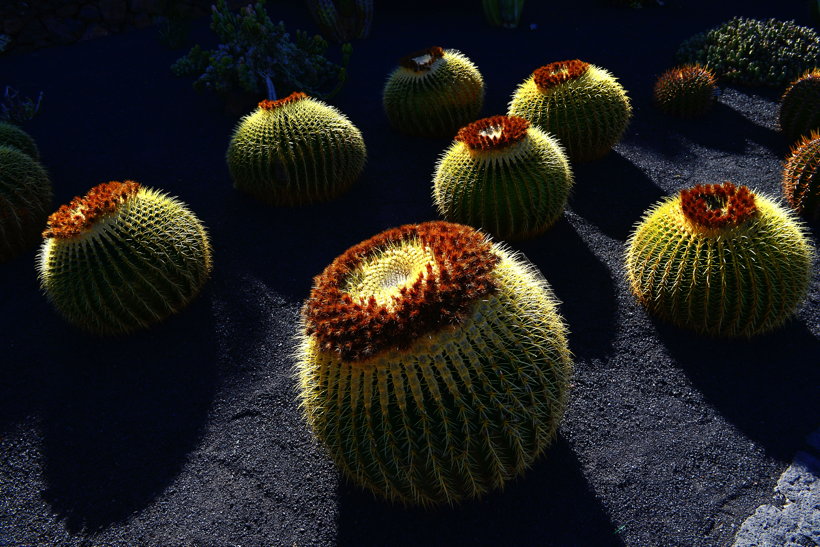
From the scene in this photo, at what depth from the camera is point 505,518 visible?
10.2 ft

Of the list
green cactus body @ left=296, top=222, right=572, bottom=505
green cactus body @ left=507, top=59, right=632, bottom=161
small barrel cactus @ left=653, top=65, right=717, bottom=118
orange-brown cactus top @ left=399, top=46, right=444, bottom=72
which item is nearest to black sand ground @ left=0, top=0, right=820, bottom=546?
small barrel cactus @ left=653, top=65, right=717, bottom=118

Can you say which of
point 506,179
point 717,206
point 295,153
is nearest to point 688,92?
point 506,179

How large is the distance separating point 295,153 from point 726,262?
12.2ft

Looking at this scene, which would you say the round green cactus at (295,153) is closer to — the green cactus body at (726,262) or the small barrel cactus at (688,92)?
the green cactus body at (726,262)

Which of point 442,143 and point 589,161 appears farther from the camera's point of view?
point 442,143

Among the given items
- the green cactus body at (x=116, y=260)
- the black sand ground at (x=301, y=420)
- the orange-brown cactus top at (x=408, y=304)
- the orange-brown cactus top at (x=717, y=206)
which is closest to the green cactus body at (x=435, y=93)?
the black sand ground at (x=301, y=420)

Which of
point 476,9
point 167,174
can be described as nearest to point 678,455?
point 167,174

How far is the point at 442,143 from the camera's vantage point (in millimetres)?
6766

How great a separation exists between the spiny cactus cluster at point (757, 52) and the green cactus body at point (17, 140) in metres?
8.21

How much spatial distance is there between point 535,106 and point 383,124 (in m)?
2.26

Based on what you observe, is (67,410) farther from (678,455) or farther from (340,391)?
(678,455)

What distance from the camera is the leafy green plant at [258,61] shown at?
756cm

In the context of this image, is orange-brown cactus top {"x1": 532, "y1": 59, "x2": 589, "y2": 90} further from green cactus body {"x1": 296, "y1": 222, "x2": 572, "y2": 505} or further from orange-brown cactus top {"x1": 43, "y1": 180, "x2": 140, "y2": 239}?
orange-brown cactus top {"x1": 43, "y1": 180, "x2": 140, "y2": 239}

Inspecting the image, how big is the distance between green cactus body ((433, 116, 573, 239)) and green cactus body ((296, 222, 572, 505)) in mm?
1771
